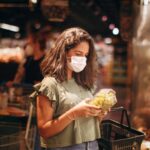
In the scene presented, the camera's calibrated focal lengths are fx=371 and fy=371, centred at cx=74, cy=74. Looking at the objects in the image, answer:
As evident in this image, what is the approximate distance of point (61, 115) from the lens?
8.15 feet

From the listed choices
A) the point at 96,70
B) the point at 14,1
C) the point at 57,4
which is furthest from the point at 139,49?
the point at 14,1

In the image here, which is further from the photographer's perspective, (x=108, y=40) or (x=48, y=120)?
(x=108, y=40)

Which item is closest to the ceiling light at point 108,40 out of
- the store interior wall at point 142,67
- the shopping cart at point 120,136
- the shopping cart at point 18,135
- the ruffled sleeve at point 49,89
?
the store interior wall at point 142,67

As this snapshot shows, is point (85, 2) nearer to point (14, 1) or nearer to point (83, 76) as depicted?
point (14, 1)

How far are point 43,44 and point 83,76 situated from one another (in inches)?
123

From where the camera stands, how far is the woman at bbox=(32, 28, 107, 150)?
8.02 ft

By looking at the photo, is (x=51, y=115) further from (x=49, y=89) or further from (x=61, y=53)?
(x=61, y=53)

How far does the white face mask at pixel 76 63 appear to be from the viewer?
8.37ft

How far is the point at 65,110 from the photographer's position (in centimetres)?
251

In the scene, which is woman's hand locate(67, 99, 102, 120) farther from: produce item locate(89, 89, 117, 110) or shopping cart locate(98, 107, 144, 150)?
shopping cart locate(98, 107, 144, 150)

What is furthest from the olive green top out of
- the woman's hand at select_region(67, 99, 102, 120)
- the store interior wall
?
the store interior wall

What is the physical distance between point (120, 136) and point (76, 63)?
0.83 m

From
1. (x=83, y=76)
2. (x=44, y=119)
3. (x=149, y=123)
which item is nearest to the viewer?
(x=44, y=119)

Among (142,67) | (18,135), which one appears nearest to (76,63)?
(18,135)
